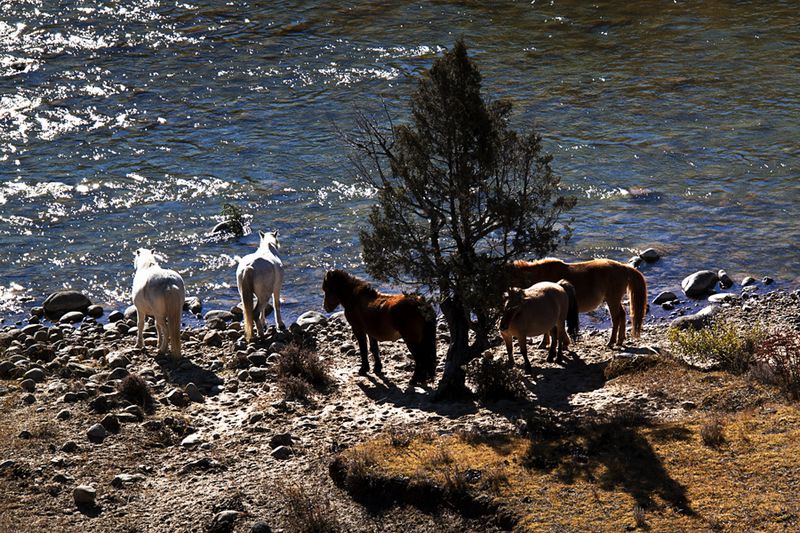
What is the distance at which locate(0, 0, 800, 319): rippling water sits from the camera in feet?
67.1

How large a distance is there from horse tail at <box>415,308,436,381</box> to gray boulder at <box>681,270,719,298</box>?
577 cm

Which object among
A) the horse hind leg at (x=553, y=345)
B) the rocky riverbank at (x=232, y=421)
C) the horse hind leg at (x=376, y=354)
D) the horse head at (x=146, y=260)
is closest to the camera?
the rocky riverbank at (x=232, y=421)

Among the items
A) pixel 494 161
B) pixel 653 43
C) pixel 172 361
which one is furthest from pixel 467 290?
pixel 653 43

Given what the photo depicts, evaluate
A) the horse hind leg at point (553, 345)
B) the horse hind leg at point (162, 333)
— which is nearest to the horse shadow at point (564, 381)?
the horse hind leg at point (553, 345)

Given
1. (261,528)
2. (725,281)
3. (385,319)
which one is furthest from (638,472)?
(725,281)

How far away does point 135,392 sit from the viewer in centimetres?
1295

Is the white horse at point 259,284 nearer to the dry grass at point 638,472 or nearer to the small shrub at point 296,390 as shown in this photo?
the small shrub at point 296,390

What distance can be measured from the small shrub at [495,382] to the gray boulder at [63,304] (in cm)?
805

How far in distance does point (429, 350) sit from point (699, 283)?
19.9 ft

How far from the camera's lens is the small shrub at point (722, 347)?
12211 mm

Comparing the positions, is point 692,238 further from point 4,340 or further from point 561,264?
point 4,340

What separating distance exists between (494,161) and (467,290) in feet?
4.72

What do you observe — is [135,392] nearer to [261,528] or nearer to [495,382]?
[261,528]

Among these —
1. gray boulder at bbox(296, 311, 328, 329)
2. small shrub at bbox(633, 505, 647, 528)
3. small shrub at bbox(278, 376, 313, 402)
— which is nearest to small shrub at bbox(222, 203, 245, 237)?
gray boulder at bbox(296, 311, 328, 329)
